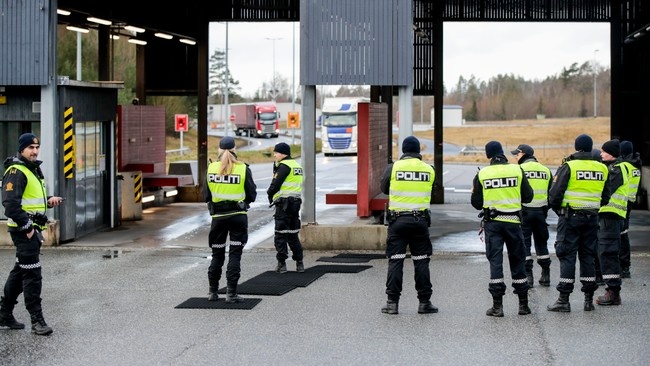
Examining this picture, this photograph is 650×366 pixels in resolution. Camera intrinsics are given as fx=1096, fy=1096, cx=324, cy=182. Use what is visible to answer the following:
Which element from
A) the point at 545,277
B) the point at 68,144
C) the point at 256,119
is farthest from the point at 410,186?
the point at 256,119

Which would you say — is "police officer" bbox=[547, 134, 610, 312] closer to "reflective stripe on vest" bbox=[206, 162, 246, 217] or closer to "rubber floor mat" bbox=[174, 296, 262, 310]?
"rubber floor mat" bbox=[174, 296, 262, 310]

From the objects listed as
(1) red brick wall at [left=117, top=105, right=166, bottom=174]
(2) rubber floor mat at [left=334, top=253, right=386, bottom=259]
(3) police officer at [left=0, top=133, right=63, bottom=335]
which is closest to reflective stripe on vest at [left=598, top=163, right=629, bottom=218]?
(2) rubber floor mat at [left=334, top=253, right=386, bottom=259]

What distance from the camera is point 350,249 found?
19.4 metres

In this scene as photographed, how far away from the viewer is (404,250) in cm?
1266

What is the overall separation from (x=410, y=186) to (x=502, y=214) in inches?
43.1

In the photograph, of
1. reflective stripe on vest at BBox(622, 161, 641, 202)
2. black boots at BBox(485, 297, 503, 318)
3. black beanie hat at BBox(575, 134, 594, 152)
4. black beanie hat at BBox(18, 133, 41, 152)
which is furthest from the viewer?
reflective stripe on vest at BBox(622, 161, 641, 202)

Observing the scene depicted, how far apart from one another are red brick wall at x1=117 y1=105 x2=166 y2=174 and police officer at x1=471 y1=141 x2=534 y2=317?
14.5 m

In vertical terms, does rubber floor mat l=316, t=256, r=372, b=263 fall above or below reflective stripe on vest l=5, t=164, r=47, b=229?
below

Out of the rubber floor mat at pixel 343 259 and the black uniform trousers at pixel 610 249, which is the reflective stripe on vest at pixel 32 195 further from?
the rubber floor mat at pixel 343 259

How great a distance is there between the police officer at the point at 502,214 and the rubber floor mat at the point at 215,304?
287 cm

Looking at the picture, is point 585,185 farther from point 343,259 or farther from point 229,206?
point 343,259

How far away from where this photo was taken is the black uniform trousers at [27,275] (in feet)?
37.4

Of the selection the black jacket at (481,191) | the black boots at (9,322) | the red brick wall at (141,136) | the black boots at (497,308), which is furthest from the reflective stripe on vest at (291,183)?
the red brick wall at (141,136)

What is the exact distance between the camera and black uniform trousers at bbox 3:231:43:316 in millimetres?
11406
